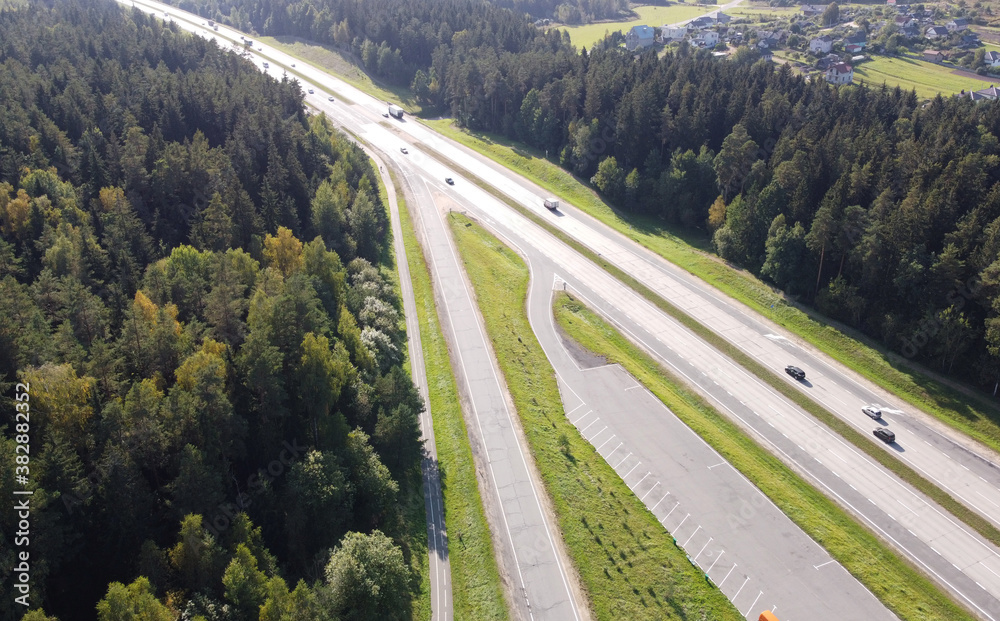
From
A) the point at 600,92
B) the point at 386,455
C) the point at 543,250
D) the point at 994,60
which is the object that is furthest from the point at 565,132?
the point at 994,60

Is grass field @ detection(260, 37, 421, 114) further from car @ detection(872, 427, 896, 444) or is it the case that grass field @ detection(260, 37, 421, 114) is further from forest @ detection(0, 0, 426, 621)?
car @ detection(872, 427, 896, 444)

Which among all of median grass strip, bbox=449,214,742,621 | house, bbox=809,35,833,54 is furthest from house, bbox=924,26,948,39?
median grass strip, bbox=449,214,742,621

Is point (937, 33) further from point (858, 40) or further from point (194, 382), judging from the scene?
point (194, 382)

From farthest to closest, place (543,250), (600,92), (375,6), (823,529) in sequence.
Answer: (375,6) → (600,92) → (543,250) → (823,529)

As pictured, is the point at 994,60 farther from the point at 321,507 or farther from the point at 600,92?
the point at 321,507

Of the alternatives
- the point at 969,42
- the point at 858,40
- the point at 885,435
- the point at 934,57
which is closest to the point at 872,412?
the point at 885,435

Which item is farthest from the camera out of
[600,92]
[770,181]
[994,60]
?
[994,60]
